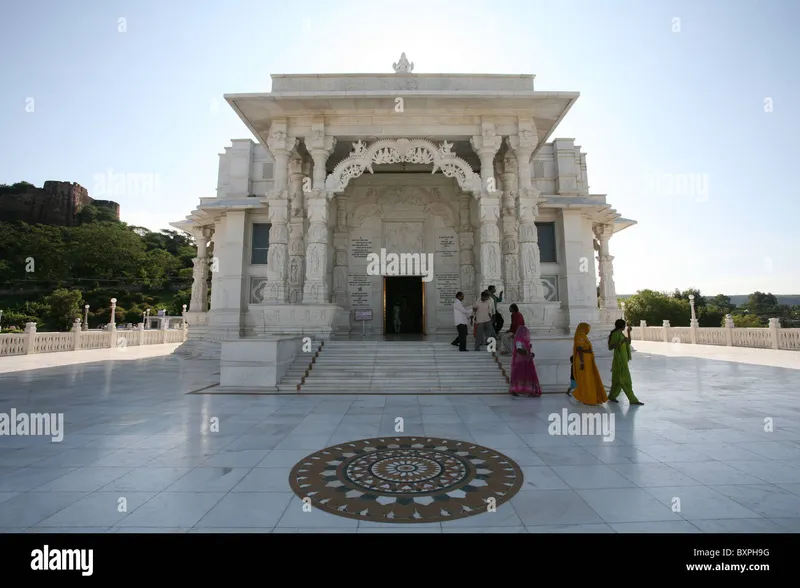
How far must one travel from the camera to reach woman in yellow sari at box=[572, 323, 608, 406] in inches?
262

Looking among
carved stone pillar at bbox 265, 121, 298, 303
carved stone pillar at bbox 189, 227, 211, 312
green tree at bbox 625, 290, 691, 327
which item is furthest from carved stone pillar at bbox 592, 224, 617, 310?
green tree at bbox 625, 290, 691, 327

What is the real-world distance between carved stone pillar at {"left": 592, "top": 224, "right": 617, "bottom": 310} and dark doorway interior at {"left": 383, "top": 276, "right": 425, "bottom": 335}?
8.50 m

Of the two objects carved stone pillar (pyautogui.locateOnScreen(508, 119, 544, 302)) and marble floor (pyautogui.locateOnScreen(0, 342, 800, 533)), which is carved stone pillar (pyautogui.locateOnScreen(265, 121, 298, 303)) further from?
carved stone pillar (pyautogui.locateOnScreen(508, 119, 544, 302))

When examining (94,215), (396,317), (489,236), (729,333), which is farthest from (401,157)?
(94,215)

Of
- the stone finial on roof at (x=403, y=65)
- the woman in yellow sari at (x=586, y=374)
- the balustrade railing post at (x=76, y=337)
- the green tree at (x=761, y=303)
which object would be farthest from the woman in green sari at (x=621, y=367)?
the green tree at (x=761, y=303)

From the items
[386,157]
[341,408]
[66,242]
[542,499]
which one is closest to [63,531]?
[542,499]

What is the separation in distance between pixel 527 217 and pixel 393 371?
6.68 meters

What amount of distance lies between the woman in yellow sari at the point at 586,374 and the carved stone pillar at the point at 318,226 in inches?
283

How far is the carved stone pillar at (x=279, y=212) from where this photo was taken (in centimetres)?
1216

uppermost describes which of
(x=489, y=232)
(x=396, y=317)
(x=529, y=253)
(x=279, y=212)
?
(x=279, y=212)

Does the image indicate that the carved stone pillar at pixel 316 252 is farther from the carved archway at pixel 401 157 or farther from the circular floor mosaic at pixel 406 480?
the circular floor mosaic at pixel 406 480

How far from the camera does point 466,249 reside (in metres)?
15.3

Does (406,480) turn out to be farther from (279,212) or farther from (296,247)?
(279,212)
